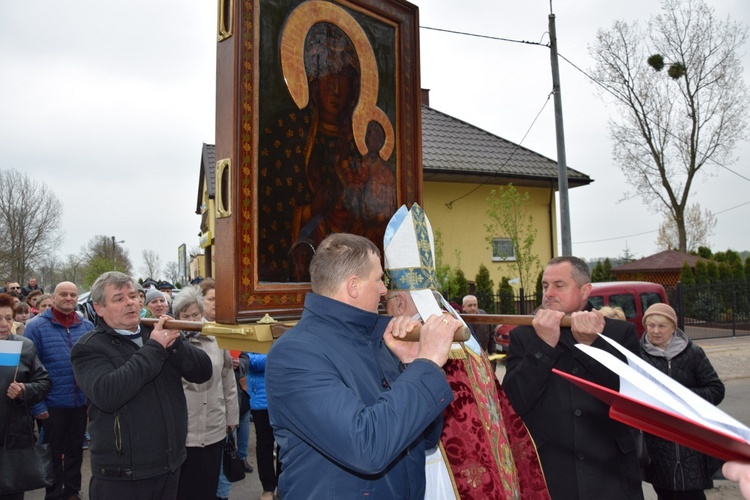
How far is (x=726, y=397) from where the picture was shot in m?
9.43

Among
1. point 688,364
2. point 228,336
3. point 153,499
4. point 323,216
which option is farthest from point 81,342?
point 688,364

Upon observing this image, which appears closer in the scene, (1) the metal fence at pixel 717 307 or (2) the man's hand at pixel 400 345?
(2) the man's hand at pixel 400 345

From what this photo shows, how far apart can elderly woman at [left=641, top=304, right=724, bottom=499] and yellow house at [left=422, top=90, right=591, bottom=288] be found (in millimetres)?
13751

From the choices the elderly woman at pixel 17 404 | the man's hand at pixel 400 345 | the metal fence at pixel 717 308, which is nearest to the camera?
the man's hand at pixel 400 345

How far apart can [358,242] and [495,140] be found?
66.0 feet

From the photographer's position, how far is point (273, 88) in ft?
8.64

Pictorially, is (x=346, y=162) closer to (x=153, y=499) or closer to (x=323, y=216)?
(x=323, y=216)

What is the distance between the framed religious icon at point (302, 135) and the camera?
249cm

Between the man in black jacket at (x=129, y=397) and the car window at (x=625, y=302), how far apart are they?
9.37 meters

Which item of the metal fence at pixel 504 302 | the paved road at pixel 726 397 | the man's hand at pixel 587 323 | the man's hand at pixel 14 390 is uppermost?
the man's hand at pixel 587 323

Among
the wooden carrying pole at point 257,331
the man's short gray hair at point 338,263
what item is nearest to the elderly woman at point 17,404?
the wooden carrying pole at point 257,331

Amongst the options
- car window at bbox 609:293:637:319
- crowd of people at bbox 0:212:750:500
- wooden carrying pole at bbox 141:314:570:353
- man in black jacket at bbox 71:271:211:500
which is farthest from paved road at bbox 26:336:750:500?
wooden carrying pole at bbox 141:314:570:353

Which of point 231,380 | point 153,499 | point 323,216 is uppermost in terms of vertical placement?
point 323,216

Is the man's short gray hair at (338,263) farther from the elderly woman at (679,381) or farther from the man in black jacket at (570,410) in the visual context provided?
the elderly woman at (679,381)
